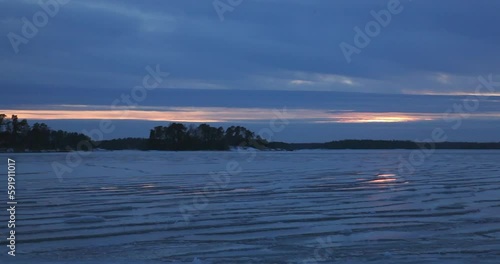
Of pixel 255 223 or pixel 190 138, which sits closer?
pixel 255 223

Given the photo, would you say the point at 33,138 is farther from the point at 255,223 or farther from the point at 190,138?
the point at 255,223

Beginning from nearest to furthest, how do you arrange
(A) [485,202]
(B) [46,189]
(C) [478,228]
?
(C) [478,228] < (A) [485,202] < (B) [46,189]

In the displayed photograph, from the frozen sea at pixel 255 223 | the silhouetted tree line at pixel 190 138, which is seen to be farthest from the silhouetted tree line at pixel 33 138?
the frozen sea at pixel 255 223

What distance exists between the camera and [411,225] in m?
10.0

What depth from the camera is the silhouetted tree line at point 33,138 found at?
2154 inches

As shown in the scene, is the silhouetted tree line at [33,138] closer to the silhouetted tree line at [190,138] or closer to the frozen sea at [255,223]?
the silhouetted tree line at [190,138]

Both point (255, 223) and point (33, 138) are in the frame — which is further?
point (33, 138)

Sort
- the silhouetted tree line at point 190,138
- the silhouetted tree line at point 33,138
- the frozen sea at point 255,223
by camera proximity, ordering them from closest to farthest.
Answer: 1. the frozen sea at point 255,223
2. the silhouetted tree line at point 33,138
3. the silhouetted tree line at point 190,138

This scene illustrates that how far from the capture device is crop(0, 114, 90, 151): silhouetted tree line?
5472cm

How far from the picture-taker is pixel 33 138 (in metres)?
62.3

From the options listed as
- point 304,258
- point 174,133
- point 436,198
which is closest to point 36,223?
point 304,258

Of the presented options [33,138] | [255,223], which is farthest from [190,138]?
[255,223]

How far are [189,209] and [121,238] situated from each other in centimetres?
339

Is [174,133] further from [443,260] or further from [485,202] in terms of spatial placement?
[443,260]
